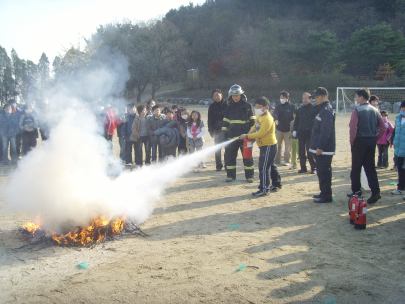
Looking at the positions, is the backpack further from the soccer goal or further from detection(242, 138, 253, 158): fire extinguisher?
the soccer goal

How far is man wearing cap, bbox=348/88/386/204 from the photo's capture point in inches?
238

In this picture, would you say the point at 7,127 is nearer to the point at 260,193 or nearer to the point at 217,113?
the point at 217,113

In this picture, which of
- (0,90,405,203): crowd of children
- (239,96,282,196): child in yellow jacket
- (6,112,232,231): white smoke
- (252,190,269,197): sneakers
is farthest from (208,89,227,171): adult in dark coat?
(6,112,232,231): white smoke

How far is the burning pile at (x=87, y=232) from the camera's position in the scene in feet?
15.8

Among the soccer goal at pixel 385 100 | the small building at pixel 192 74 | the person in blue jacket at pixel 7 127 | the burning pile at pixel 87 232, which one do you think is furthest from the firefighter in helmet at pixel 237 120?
the small building at pixel 192 74

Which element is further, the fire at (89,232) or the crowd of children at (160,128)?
the crowd of children at (160,128)

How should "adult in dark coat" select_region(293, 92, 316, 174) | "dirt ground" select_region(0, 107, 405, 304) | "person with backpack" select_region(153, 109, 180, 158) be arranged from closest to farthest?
"dirt ground" select_region(0, 107, 405, 304)
"adult in dark coat" select_region(293, 92, 316, 174)
"person with backpack" select_region(153, 109, 180, 158)

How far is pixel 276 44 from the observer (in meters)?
44.7

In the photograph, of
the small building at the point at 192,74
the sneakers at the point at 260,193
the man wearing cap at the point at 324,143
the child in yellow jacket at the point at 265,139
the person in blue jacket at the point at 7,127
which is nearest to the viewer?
the man wearing cap at the point at 324,143

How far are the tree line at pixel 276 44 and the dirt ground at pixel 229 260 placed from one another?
45.2 feet

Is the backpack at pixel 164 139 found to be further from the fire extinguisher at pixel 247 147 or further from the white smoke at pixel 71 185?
the white smoke at pixel 71 185

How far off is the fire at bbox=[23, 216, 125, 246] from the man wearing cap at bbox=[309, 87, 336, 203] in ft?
13.4

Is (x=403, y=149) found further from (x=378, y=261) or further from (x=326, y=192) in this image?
(x=378, y=261)

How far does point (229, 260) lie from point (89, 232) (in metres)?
2.21
